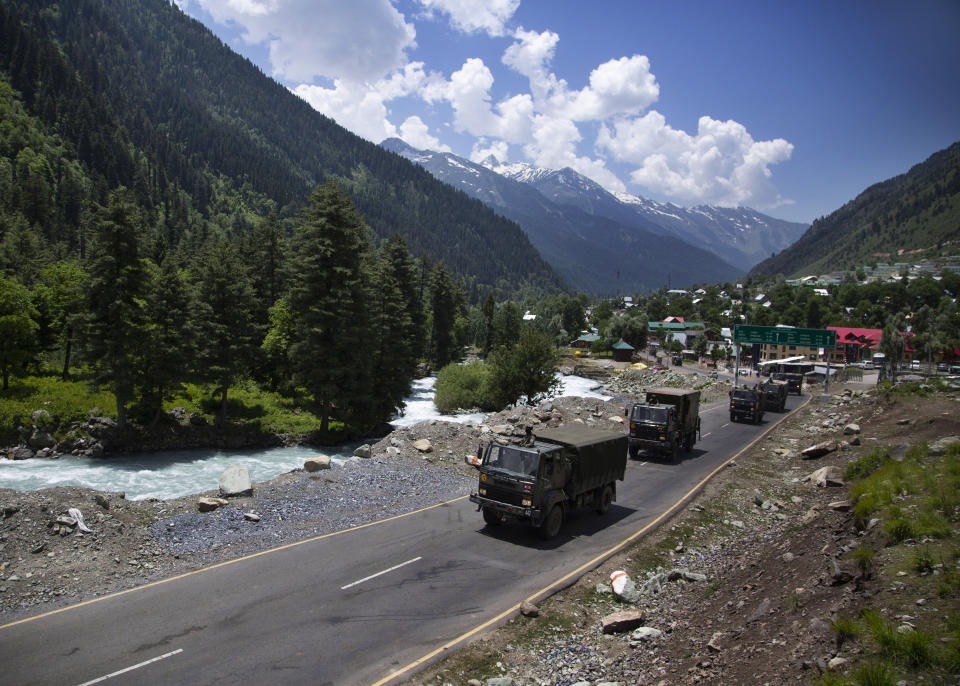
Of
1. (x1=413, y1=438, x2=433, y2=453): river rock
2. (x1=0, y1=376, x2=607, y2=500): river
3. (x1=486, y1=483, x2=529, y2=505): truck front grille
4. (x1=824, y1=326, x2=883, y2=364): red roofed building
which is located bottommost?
(x1=0, y1=376, x2=607, y2=500): river

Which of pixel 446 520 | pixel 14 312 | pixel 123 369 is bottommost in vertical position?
pixel 446 520

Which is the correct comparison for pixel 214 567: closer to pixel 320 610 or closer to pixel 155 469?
pixel 320 610

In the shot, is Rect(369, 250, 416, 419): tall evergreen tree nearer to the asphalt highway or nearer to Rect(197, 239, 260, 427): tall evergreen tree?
Rect(197, 239, 260, 427): tall evergreen tree

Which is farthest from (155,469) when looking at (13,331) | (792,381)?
(792,381)

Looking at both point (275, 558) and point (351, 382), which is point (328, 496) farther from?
point (351, 382)

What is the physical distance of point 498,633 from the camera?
35.6 ft

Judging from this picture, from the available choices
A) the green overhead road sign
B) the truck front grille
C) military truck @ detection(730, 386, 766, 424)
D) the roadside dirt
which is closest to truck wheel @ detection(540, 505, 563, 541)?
the truck front grille

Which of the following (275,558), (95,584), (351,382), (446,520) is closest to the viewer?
(95,584)

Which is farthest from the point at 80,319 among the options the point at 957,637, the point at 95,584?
the point at 957,637

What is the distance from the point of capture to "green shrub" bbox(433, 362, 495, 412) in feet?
163

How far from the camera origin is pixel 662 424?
91.1ft

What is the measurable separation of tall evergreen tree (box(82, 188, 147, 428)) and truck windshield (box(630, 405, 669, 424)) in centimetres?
2868

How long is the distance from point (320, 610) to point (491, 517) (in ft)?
21.1

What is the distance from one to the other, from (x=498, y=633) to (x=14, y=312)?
44264 millimetres
